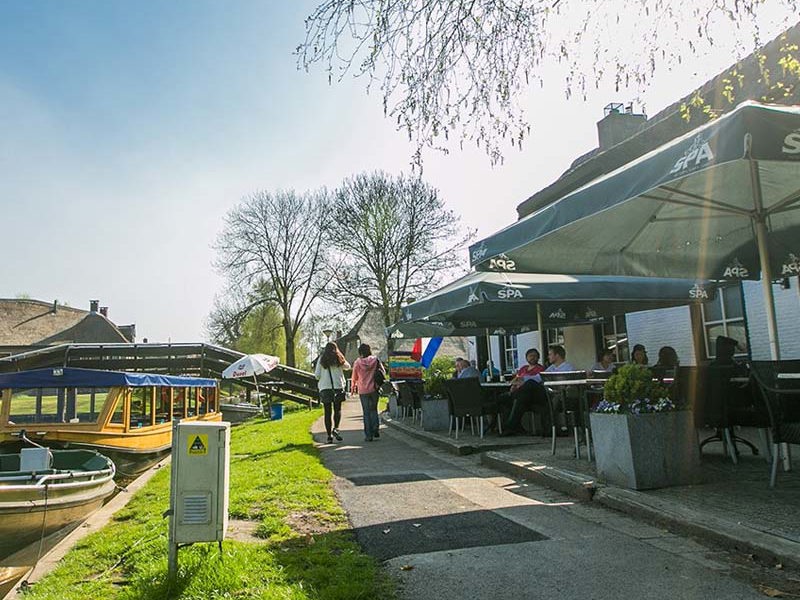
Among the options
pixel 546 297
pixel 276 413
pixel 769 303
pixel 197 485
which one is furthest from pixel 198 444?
pixel 276 413

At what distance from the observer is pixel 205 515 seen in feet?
12.2

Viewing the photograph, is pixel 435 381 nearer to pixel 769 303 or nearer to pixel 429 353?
pixel 769 303

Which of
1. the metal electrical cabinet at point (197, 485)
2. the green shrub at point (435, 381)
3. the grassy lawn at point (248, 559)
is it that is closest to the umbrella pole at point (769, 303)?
the grassy lawn at point (248, 559)

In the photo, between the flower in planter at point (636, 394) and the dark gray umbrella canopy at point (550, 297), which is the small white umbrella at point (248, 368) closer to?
the dark gray umbrella canopy at point (550, 297)

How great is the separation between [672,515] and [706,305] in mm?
8380

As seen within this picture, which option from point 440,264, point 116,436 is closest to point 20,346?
point 440,264

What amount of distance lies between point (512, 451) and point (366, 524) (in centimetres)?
338

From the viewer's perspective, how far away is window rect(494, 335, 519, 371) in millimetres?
20469

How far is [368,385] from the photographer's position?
34.3 feet

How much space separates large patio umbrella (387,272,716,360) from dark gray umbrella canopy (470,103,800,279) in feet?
3.69

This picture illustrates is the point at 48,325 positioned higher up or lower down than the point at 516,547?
higher up

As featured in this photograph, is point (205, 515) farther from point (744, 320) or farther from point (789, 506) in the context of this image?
point (744, 320)

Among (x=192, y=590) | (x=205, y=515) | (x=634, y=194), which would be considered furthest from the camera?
(x=634, y=194)

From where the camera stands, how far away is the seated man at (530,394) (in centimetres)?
862
